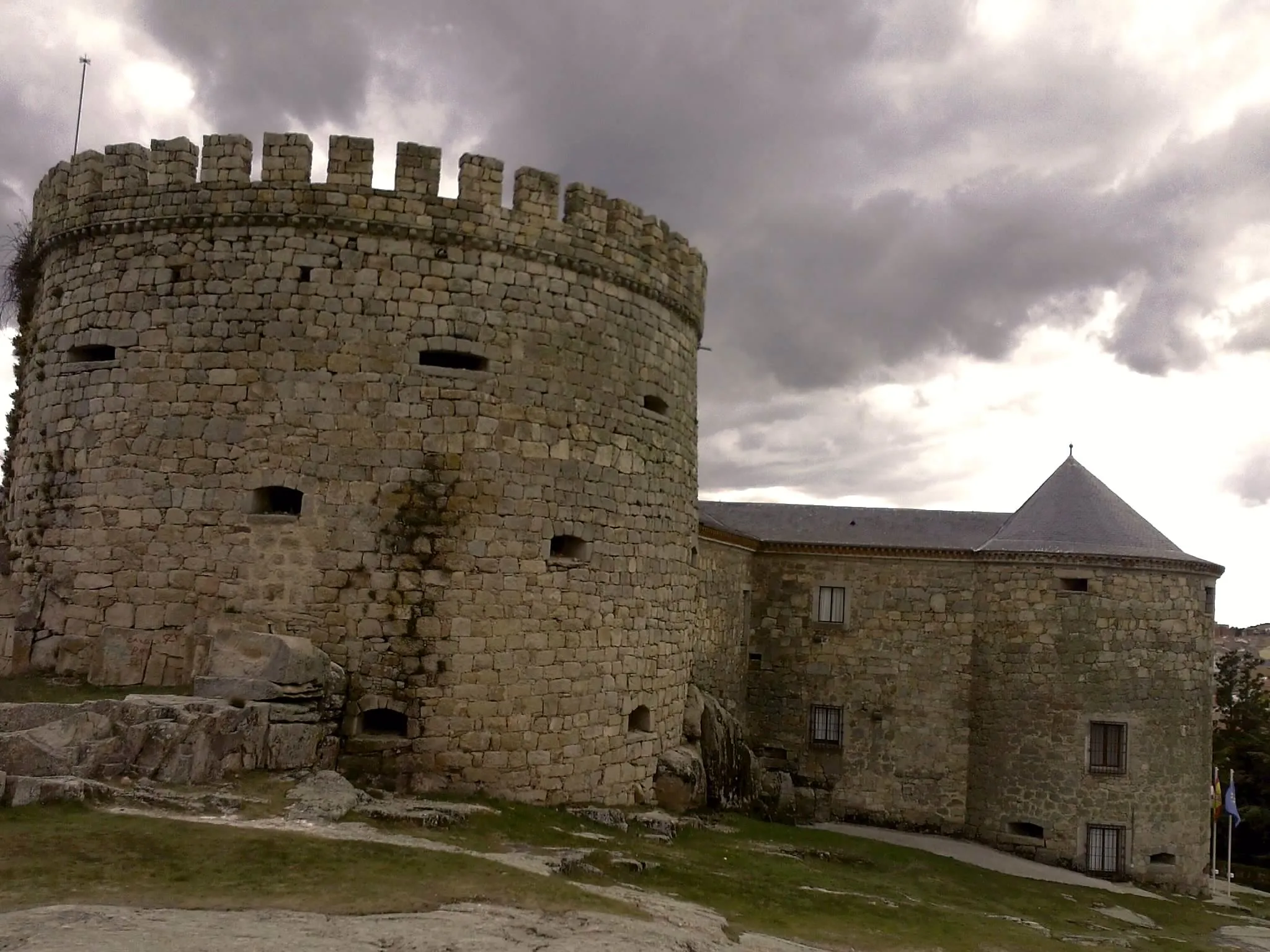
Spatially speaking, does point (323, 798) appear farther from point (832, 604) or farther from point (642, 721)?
point (832, 604)

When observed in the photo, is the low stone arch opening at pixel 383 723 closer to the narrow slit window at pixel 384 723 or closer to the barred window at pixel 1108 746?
the narrow slit window at pixel 384 723

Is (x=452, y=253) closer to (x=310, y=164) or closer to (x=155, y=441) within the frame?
(x=310, y=164)

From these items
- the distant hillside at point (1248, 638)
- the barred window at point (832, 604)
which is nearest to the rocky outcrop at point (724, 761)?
the barred window at point (832, 604)

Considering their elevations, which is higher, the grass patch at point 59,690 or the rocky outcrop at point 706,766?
the grass patch at point 59,690

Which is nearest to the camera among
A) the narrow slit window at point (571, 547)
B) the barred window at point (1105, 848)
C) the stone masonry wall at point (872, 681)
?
the narrow slit window at point (571, 547)

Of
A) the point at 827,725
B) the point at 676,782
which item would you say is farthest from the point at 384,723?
the point at 827,725

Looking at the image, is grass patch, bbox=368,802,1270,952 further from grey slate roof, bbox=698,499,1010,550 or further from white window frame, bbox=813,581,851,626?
grey slate roof, bbox=698,499,1010,550

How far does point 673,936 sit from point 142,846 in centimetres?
426

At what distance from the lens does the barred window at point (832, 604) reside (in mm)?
22844

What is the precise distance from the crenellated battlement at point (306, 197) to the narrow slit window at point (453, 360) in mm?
1399

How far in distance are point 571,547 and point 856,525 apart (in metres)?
12.2

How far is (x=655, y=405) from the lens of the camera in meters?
14.7

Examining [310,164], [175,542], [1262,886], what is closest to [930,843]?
[1262,886]

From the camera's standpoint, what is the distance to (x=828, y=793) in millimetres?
22312
